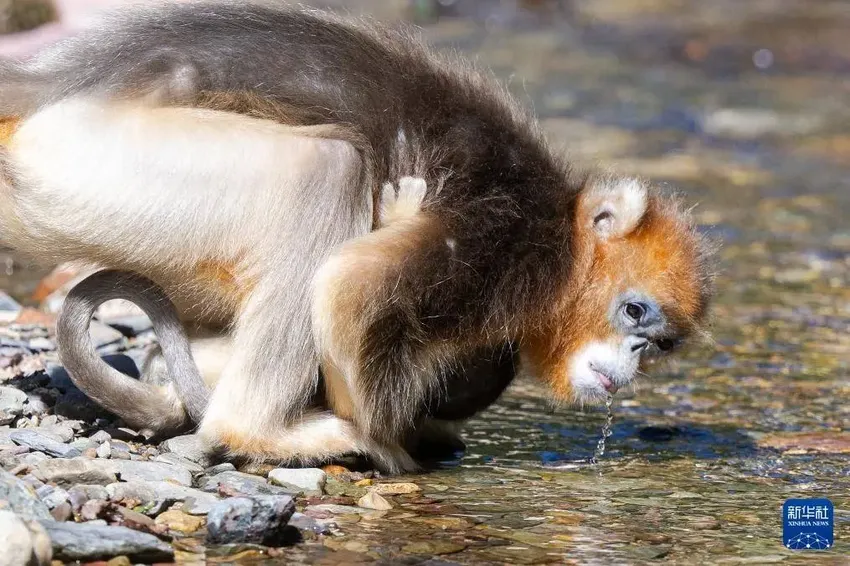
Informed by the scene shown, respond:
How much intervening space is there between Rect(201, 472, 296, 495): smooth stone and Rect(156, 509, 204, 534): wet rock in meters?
0.37

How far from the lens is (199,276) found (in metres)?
5.12

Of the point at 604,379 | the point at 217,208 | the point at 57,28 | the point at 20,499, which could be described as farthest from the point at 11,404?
the point at 57,28

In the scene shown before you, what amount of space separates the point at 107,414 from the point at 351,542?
1592 millimetres

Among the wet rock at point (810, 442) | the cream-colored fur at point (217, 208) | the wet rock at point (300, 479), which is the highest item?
the cream-colored fur at point (217, 208)

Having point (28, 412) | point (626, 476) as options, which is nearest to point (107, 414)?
→ point (28, 412)

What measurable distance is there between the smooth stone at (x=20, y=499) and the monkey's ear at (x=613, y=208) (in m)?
2.51

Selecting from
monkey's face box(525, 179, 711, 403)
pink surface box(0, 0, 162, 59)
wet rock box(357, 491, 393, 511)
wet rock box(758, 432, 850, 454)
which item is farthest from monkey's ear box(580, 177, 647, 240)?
pink surface box(0, 0, 162, 59)

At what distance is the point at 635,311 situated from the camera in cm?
552

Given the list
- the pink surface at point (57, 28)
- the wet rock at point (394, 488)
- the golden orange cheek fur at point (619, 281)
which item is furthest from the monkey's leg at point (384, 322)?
the pink surface at point (57, 28)

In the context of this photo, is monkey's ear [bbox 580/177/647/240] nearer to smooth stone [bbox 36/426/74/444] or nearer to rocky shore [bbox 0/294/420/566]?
rocky shore [bbox 0/294/420/566]

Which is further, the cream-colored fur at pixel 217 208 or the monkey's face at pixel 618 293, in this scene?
the monkey's face at pixel 618 293

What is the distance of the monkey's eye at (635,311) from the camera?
18.1 feet

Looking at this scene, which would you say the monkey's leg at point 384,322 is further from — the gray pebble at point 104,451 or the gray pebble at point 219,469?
the gray pebble at point 104,451

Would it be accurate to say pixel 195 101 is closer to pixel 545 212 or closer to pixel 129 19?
pixel 129 19
